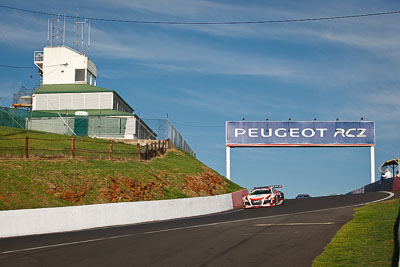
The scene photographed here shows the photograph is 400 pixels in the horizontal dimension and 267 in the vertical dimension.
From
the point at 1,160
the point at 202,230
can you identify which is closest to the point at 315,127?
the point at 1,160

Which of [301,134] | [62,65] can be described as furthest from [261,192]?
[62,65]

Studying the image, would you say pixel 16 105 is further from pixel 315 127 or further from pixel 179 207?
pixel 179 207

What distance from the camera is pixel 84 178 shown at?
31984 mm

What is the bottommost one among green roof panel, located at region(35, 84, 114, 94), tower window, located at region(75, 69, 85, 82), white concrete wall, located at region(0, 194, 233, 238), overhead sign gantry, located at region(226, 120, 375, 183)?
white concrete wall, located at region(0, 194, 233, 238)

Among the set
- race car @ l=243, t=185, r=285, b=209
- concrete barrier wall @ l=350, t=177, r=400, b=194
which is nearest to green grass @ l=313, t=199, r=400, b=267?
race car @ l=243, t=185, r=285, b=209

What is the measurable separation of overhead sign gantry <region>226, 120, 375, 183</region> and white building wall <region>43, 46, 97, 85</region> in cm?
2247

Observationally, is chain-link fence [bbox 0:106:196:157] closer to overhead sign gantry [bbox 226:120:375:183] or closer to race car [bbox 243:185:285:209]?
overhead sign gantry [bbox 226:120:375:183]

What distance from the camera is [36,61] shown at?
7325 cm

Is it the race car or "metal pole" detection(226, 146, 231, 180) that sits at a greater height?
"metal pole" detection(226, 146, 231, 180)

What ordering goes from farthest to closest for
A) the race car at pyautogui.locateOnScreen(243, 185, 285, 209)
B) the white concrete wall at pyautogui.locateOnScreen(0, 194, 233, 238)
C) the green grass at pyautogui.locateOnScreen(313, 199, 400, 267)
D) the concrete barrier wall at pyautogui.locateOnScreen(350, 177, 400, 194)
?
the concrete barrier wall at pyautogui.locateOnScreen(350, 177, 400, 194) < the race car at pyautogui.locateOnScreen(243, 185, 285, 209) < the white concrete wall at pyautogui.locateOnScreen(0, 194, 233, 238) < the green grass at pyautogui.locateOnScreen(313, 199, 400, 267)

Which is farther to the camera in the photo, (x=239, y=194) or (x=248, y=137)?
(x=248, y=137)

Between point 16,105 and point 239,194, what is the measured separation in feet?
138

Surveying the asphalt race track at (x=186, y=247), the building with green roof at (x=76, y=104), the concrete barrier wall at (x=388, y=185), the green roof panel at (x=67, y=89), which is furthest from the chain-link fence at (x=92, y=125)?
the asphalt race track at (x=186, y=247)

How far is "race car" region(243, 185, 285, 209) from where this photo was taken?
109ft
